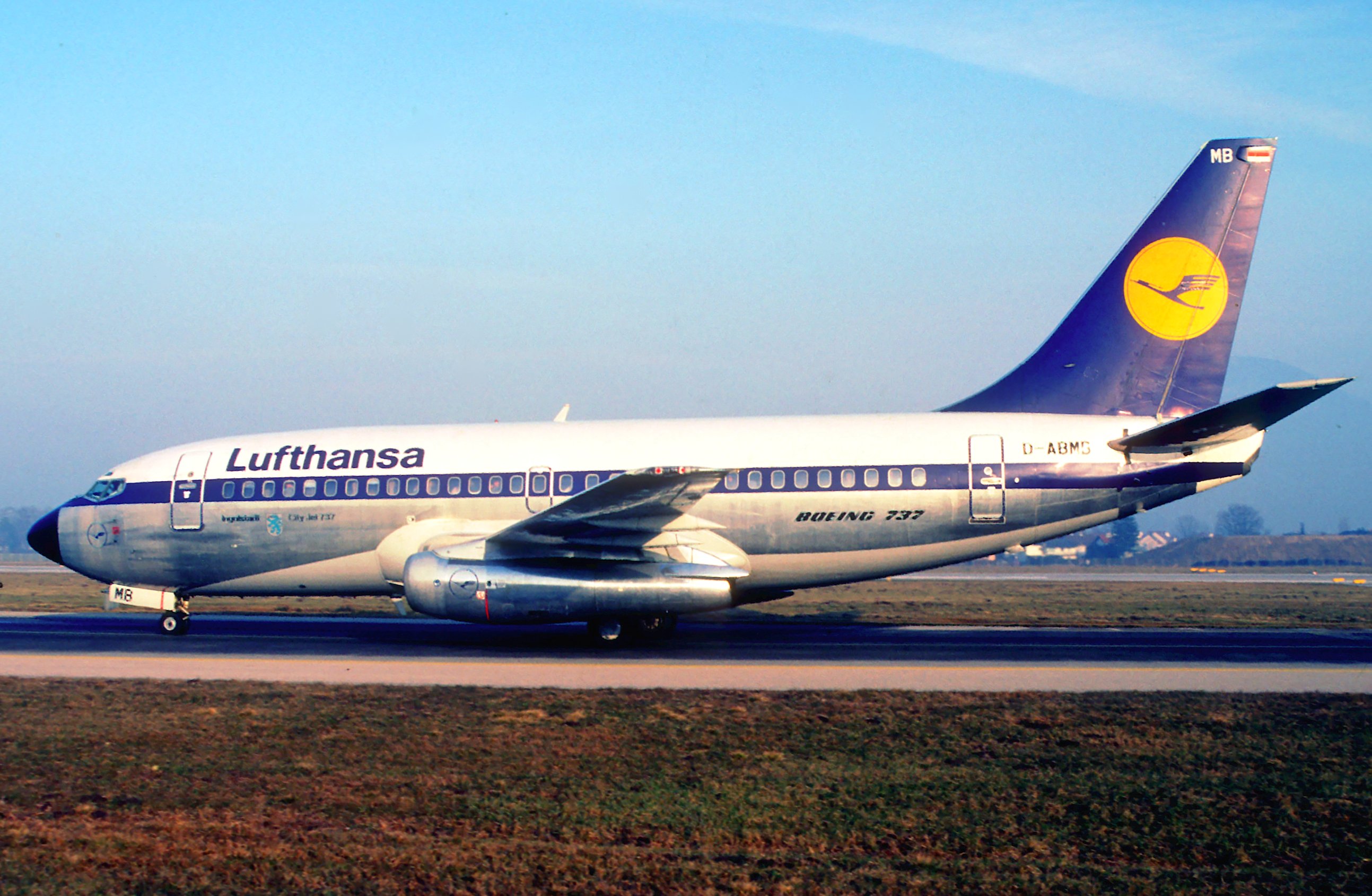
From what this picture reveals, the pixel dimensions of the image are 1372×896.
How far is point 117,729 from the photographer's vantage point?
11039 millimetres

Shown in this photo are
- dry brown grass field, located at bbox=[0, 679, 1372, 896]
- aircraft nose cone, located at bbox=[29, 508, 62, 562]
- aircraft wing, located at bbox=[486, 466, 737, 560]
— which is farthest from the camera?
aircraft nose cone, located at bbox=[29, 508, 62, 562]

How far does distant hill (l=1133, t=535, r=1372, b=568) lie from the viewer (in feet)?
339

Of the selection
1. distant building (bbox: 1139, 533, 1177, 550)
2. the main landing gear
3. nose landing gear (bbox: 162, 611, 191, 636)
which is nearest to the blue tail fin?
the main landing gear

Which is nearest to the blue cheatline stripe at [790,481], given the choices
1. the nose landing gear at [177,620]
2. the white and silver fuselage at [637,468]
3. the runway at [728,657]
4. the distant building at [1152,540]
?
the white and silver fuselage at [637,468]

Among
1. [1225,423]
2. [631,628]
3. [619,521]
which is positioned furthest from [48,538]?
[1225,423]

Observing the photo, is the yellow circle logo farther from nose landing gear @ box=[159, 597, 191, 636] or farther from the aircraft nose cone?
the aircraft nose cone

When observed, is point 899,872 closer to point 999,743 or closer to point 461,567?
point 999,743

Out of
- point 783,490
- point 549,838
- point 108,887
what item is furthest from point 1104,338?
point 108,887

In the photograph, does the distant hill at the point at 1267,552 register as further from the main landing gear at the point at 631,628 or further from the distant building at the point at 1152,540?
the main landing gear at the point at 631,628

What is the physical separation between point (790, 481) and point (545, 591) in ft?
15.5

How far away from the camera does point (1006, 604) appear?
2855 centimetres

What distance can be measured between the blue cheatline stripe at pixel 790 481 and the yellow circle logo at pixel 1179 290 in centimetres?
276

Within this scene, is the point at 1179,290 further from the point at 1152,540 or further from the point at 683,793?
the point at 1152,540

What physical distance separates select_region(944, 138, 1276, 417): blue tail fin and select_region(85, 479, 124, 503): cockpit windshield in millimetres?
17955
